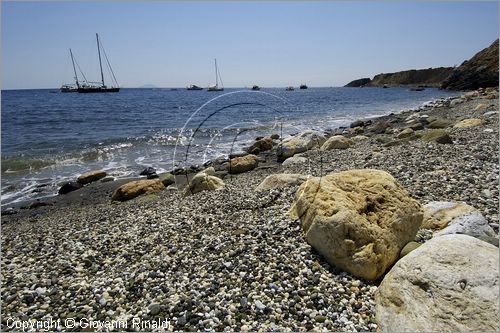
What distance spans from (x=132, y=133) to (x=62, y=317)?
962 inches

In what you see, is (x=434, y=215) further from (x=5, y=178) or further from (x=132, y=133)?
(x=132, y=133)

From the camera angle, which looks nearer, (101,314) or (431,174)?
(101,314)

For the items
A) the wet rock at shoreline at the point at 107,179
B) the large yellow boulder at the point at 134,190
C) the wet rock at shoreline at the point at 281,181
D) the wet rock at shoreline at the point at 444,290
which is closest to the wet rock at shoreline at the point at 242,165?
the large yellow boulder at the point at 134,190

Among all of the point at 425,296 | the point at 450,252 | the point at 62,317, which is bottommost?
the point at 62,317

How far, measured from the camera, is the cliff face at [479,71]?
64806mm

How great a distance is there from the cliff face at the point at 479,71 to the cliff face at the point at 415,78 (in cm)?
5112

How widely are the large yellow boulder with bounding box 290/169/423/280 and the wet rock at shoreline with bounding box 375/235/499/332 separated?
0.65 metres

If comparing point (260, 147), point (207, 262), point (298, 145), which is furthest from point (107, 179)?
point (207, 262)

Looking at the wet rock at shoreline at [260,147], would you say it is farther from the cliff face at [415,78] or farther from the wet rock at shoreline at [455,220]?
the cliff face at [415,78]

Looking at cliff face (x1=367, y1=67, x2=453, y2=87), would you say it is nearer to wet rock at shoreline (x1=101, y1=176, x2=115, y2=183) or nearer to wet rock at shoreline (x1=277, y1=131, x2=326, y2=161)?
wet rock at shoreline (x1=277, y1=131, x2=326, y2=161)

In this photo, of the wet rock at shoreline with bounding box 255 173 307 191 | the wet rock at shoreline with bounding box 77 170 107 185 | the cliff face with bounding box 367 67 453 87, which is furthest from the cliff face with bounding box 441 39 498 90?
Answer: the wet rock at shoreline with bounding box 77 170 107 185

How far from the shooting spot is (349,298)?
14.6 feet

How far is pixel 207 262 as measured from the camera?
545 centimetres

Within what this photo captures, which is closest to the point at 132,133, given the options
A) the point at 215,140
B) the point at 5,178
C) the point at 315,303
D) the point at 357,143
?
the point at 215,140
